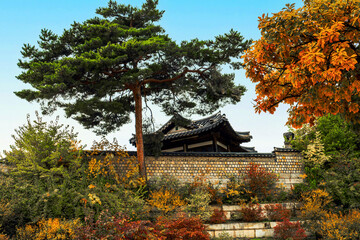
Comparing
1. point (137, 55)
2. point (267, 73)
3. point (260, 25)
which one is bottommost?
point (267, 73)

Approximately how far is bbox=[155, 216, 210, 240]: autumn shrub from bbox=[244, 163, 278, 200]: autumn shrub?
5036 mm

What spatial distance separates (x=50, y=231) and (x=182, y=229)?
3.45 meters

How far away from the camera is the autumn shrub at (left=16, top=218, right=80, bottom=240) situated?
8938 millimetres

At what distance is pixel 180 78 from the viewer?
47.8 feet

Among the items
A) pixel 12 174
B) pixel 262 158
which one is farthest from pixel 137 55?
pixel 262 158

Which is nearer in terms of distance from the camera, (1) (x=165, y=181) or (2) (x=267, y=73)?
(2) (x=267, y=73)

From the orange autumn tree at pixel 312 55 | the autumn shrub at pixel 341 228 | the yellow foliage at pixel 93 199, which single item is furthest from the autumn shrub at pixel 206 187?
the orange autumn tree at pixel 312 55

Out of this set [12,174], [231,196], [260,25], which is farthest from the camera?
[231,196]

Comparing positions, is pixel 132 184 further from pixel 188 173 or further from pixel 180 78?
pixel 180 78

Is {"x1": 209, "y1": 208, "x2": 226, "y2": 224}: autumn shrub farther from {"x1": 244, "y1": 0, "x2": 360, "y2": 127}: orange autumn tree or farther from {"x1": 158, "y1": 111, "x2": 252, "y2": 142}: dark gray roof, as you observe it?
{"x1": 244, "y1": 0, "x2": 360, "y2": 127}: orange autumn tree

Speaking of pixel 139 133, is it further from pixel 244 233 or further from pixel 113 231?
pixel 113 231

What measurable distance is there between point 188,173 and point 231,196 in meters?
2.15

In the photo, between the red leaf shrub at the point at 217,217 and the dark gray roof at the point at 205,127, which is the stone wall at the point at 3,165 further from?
the dark gray roof at the point at 205,127

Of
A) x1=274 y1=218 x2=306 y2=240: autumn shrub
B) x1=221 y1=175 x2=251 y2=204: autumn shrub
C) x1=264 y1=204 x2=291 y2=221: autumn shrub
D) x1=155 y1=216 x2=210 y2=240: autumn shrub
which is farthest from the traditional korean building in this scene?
x1=155 y1=216 x2=210 y2=240: autumn shrub
